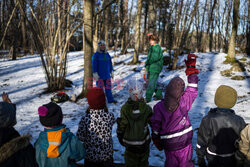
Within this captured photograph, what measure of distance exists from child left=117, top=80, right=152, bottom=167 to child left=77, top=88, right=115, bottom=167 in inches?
6.8

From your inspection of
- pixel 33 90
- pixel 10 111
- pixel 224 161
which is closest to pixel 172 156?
pixel 224 161

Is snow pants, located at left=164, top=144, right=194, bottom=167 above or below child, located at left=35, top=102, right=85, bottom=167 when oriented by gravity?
below

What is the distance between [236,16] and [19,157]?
11613mm

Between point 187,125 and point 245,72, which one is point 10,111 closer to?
point 187,125

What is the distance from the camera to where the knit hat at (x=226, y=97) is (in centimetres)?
181

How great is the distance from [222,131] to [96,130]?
1375mm

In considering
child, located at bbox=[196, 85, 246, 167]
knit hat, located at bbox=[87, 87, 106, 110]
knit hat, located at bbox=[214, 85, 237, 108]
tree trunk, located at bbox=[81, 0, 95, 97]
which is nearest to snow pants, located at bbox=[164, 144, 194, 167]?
child, located at bbox=[196, 85, 246, 167]

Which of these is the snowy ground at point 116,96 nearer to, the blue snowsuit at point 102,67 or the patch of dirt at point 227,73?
the patch of dirt at point 227,73

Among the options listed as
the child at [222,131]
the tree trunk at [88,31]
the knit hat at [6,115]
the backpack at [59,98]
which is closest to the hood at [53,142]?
the knit hat at [6,115]

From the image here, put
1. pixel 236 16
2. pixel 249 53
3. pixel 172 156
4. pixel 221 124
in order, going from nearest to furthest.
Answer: pixel 221 124, pixel 172 156, pixel 236 16, pixel 249 53

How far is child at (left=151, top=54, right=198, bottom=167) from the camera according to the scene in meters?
1.80

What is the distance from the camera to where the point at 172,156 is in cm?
191

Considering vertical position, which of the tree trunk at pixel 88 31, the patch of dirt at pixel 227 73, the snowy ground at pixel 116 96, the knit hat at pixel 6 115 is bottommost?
the snowy ground at pixel 116 96

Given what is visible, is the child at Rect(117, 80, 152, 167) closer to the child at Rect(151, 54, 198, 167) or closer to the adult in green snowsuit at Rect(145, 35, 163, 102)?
the child at Rect(151, 54, 198, 167)
